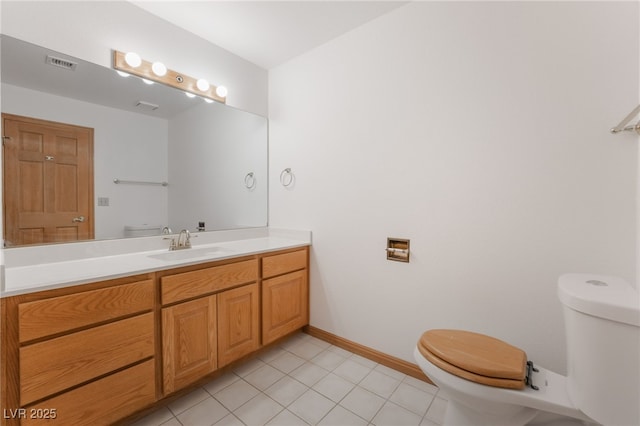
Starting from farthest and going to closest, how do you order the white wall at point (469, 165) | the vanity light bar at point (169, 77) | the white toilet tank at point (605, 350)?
the vanity light bar at point (169, 77)
the white wall at point (469, 165)
the white toilet tank at point (605, 350)

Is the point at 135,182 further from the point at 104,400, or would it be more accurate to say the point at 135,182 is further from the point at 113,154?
the point at 104,400

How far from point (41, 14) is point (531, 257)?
283 cm

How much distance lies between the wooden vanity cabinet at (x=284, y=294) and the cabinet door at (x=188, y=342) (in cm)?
41

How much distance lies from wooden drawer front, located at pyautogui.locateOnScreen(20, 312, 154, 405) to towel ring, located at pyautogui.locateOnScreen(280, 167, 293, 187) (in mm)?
1448

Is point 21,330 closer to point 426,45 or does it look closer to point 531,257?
point 531,257

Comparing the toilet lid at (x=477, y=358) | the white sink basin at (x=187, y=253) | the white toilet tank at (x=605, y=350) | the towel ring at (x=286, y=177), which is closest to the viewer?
the white toilet tank at (x=605, y=350)

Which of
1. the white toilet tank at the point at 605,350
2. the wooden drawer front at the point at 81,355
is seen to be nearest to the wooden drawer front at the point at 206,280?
the wooden drawer front at the point at 81,355

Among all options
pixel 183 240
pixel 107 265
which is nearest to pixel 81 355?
pixel 107 265

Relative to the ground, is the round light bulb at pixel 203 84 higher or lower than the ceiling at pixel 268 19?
lower

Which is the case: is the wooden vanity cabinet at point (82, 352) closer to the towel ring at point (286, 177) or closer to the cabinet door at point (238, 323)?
the cabinet door at point (238, 323)

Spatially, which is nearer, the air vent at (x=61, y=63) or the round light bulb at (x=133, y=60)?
the air vent at (x=61, y=63)

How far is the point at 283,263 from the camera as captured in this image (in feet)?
6.83

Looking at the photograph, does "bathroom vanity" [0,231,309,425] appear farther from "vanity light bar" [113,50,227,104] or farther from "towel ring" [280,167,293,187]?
"vanity light bar" [113,50,227,104]

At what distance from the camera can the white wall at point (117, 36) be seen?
138cm
